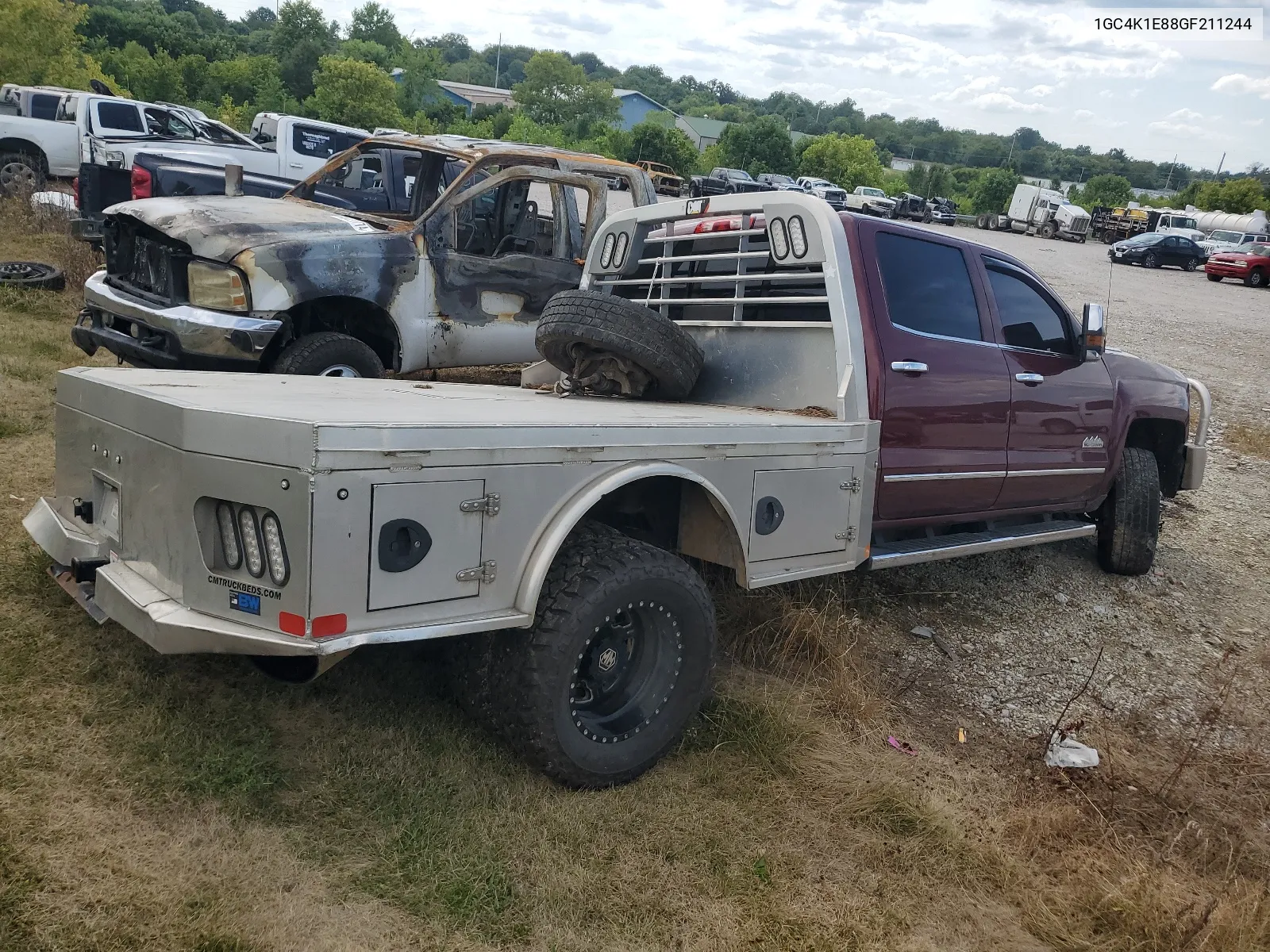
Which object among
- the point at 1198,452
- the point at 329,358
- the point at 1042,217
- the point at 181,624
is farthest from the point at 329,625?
the point at 1042,217

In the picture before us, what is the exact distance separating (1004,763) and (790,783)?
104cm

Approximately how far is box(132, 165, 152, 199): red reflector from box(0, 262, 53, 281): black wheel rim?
1.09 m

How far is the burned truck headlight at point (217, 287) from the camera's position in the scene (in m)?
5.52

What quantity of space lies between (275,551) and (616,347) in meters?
2.00

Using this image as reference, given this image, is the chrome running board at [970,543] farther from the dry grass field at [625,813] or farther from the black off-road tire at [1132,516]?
the dry grass field at [625,813]

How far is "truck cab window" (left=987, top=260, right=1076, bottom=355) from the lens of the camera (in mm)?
5105

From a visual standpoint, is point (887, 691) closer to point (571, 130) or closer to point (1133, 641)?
point (1133, 641)

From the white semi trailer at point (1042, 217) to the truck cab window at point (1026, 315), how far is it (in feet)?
148

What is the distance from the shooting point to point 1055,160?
121875 mm

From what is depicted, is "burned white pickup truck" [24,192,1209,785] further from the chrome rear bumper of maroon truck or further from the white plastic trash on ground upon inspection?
the white plastic trash on ground

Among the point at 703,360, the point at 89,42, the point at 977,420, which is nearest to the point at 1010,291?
the point at 977,420

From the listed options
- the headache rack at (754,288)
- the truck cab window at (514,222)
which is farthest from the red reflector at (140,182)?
the headache rack at (754,288)

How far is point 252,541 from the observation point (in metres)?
2.56

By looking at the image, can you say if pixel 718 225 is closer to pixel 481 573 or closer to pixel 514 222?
pixel 514 222
